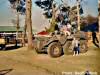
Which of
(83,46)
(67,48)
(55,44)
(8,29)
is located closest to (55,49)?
(55,44)

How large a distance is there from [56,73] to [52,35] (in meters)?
7.96

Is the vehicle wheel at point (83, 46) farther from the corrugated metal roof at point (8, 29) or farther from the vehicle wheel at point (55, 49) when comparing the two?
the corrugated metal roof at point (8, 29)

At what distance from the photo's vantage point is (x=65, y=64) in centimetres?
1738

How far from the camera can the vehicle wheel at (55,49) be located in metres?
21.4

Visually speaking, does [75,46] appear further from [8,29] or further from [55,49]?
[8,29]

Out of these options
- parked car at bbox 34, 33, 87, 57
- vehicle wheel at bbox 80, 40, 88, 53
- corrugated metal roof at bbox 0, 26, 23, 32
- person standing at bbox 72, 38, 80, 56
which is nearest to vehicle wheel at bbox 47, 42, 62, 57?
parked car at bbox 34, 33, 87, 57

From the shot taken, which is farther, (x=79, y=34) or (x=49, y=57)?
(x=79, y=34)

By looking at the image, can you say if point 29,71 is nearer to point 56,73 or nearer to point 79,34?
point 56,73

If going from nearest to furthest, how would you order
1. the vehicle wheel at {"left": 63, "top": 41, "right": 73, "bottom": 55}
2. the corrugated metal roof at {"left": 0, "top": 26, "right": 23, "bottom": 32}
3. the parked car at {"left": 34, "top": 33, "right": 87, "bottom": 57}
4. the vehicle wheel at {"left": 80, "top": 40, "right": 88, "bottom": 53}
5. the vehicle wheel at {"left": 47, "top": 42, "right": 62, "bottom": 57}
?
the vehicle wheel at {"left": 47, "top": 42, "right": 62, "bottom": 57} → the parked car at {"left": 34, "top": 33, "right": 87, "bottom": 57} → the vehicle wheel at {"left": 63, "top": 41, "right": 73, "bottom": 55} → the vehicle wheel at {"left": 80, "top": 40, "right": 88, "bottom": 53} → the corrugated metal roof at {"left": 0, "top": 26, "right": 23, "bottom": 32}

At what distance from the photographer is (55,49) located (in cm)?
2166

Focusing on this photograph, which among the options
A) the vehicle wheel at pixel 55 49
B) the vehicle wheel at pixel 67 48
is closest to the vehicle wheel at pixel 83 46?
the vehicle wheel at pixel 67 48

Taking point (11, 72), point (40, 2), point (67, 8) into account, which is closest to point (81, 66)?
point (11, 72)

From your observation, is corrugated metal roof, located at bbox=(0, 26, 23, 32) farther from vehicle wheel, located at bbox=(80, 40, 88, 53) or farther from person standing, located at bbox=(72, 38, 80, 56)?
person standing, located at bbox=(72, 38, 80, 56)

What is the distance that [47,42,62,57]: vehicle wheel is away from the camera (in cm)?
2144
